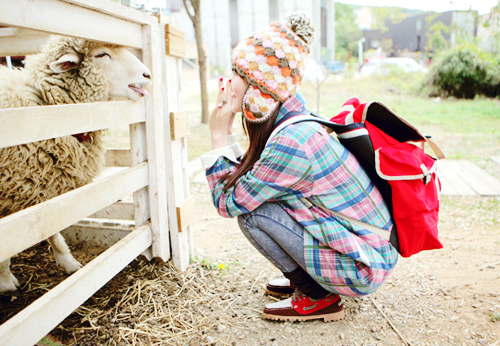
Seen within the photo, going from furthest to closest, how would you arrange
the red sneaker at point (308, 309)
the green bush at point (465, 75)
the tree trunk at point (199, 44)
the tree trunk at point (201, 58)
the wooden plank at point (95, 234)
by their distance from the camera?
the green bush at point (465, 75), the tree trunk at point (201, 58), the tree trunk at point (199, 44), the wooden plank at point (95, 234), the red sneaker at point (308, 309)

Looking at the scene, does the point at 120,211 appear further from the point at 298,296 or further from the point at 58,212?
the point at 298,296

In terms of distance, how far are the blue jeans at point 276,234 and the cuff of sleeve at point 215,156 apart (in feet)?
0.97

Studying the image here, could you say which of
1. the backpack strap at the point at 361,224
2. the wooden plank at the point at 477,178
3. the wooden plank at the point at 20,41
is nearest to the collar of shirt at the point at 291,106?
the backpack strap at the point at 361,224

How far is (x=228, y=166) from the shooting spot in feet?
6.03

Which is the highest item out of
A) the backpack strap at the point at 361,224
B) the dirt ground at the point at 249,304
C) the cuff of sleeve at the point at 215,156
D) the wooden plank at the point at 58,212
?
the cuff of sleeve at the point at 215,156

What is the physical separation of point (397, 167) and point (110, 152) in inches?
80.2

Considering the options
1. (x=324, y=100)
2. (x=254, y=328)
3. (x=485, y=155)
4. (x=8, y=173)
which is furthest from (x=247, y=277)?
(x=324, y=100)

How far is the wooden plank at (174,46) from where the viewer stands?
2.21 m

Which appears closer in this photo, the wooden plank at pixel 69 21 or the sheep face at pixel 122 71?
the wooden plank at pixel 69 21

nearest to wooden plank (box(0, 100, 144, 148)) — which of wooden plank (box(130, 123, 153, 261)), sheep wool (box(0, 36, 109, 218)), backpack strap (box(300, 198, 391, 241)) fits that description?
wooden plank (box(130, 123, 153, 261))

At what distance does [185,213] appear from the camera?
7.95ft

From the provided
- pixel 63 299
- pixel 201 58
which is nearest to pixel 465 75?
pixel 201 58

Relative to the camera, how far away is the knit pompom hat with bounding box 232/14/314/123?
64.8 inches

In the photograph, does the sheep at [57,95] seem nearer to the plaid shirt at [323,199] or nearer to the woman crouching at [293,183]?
the woman crouching at [293,183]
